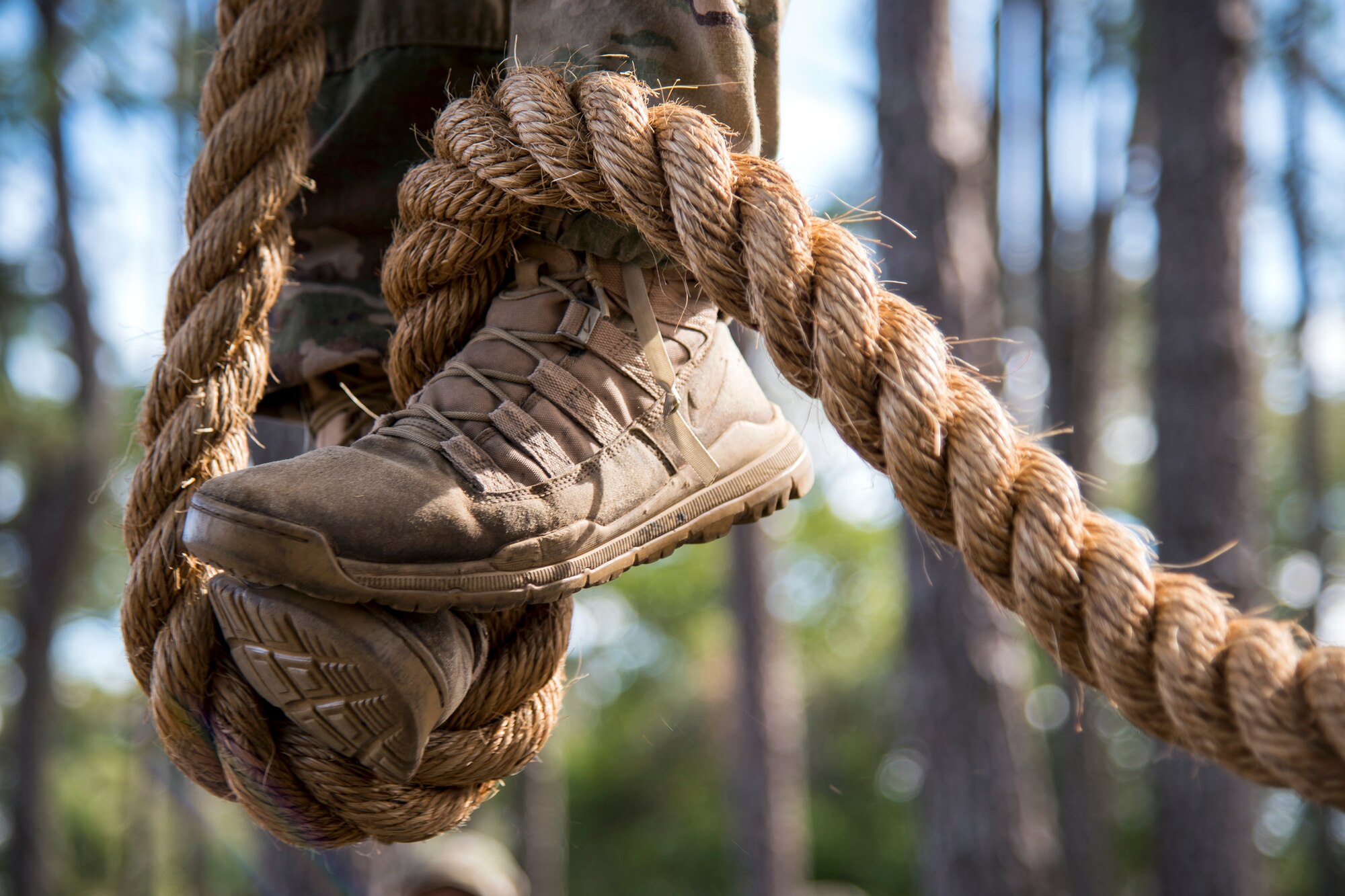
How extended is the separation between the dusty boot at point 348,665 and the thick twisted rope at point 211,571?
84 millimetres

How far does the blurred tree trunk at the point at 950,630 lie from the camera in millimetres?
5125

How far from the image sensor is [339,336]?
1734 mm

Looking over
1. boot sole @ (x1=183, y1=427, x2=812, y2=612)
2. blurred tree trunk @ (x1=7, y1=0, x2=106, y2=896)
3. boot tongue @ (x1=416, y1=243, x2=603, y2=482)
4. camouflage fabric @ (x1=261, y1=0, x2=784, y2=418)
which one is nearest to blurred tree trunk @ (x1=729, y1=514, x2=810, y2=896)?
blurred tree trunk @ (x1=7, y1=0, x2=106, y2=896)

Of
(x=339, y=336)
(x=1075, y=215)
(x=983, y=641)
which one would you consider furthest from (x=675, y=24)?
(x=1075, y=215)

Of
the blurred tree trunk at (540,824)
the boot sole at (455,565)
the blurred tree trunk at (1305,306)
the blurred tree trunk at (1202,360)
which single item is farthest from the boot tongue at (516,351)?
the blurred tree trunk at (1305,306)

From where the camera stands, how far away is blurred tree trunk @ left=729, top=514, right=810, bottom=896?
850 cm

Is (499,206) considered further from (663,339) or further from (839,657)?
(839,657)

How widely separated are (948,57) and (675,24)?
15.5 feet

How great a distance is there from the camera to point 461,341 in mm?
1460

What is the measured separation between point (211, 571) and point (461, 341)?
0.45 m

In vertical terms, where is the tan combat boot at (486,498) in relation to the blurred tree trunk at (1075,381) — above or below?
above

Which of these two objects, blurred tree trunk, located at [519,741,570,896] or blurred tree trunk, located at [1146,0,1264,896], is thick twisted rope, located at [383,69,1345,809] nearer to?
blurred tree trunk, located at [1146,0,1264,896]

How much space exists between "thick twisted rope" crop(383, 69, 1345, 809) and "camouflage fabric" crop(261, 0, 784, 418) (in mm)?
116

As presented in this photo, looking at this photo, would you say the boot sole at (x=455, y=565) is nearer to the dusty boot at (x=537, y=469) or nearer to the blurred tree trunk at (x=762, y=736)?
the dusty boot at (x=537, y=469)
